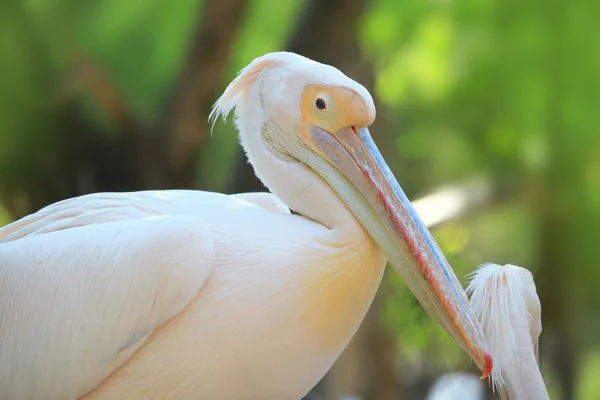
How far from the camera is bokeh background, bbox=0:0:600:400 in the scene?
26.9 ft

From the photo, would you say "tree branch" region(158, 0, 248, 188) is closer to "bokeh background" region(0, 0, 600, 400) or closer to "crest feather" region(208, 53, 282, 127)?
"bokeh background" region(0, 0, 600, 400)

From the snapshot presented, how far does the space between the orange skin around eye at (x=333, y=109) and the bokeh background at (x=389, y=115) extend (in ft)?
13.4

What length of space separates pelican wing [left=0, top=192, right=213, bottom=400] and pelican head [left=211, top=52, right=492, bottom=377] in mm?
408

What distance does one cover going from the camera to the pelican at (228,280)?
10.1 ft

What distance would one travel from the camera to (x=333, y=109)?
336 centimetres

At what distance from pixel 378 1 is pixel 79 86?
2.88 meters

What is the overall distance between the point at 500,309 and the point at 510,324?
58 mm

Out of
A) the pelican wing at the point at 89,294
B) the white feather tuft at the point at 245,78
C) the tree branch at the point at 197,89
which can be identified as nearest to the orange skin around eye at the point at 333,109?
the white feather tuft at the point at 245,78

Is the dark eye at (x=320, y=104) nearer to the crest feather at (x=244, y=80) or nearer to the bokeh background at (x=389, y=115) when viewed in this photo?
the crest feather at (x=244, y=80)

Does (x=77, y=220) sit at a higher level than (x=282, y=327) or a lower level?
higher

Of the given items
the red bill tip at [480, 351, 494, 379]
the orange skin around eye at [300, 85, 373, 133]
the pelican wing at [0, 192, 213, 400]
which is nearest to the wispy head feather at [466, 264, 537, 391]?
the red bill tip at [480, 351, 494, 379]

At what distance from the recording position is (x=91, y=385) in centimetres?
311

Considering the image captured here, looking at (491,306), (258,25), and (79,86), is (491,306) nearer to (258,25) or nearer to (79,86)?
(79,86)

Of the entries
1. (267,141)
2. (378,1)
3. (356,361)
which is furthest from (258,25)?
(267,141)
